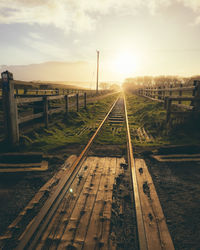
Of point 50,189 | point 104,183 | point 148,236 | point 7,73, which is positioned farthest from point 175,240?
point 7,73

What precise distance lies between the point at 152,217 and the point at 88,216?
93 cm

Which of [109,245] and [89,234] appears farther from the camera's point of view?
[89,234]

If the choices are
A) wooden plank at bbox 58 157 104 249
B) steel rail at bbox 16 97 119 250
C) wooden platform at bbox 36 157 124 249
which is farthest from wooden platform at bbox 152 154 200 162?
steel rail at bbox 16 97 119 250

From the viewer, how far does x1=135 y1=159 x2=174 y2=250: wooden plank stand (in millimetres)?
2078

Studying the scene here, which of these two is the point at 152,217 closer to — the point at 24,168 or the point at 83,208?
the point at 83,208

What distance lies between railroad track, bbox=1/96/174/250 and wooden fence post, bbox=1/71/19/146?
2.63m

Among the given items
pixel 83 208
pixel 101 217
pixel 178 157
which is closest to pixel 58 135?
pixel 178 157

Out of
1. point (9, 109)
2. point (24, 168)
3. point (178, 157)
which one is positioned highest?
point (9, 109)

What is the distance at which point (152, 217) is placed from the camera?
2.49 m

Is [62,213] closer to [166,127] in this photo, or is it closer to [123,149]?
[123,149]

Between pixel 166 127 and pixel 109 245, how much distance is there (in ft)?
21.3

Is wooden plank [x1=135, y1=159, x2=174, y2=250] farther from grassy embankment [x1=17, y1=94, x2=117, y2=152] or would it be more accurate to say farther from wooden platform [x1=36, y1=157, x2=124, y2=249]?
grassy embankment [x1=17, y1=94, x2=117, y2=152]

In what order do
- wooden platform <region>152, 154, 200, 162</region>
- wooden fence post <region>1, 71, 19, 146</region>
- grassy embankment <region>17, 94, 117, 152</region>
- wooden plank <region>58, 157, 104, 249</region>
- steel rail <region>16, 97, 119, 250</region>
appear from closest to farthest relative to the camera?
steel rail <region>16, 97, 119, 250</region> → wooden plank <region>58, 157, 104, 249</region> → wooden platform <region>152, 154, 200, 162</region> → wooden fence post <region>1, 71, 19, 146</region> → grassy embankment <region>17, 94, 117, 152</region>

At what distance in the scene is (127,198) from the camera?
2.95 metres
